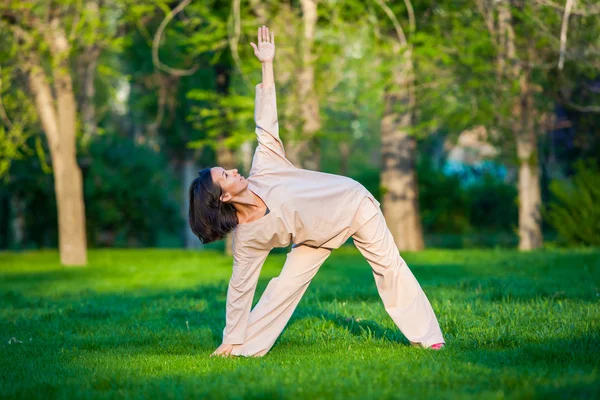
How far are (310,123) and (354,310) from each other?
A: 1116 centimetres

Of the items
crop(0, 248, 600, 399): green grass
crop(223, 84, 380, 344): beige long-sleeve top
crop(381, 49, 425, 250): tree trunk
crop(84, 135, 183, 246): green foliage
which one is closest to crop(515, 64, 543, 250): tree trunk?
crop(381, 49, 425, 250): tree trunk

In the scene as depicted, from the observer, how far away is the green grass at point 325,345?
15.6 feet

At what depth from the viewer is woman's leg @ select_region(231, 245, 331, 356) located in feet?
19.8

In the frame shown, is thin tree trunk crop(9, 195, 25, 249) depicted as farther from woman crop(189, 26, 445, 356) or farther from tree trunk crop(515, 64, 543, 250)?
woman crop(189, 26, 445, 356)

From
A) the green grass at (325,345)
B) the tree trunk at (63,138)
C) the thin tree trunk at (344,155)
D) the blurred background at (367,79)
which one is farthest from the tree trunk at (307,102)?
the thin tree trunk at (344,155)

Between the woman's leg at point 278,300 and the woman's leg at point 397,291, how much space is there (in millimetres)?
388

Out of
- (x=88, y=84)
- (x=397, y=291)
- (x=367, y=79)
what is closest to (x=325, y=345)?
(x=397, y=291)

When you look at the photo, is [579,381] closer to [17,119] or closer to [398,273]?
Result: [398,273]

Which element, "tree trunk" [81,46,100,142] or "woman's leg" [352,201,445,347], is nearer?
"woman's leg" [352,201,445,347]

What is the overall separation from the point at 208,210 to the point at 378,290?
1342 mm

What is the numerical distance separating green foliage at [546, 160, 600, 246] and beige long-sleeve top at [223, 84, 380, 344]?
530 inches

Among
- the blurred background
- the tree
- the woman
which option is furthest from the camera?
the blurred background

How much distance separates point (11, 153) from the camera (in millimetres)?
18344

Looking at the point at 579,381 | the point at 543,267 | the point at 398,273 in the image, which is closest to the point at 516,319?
the point at 398,273
